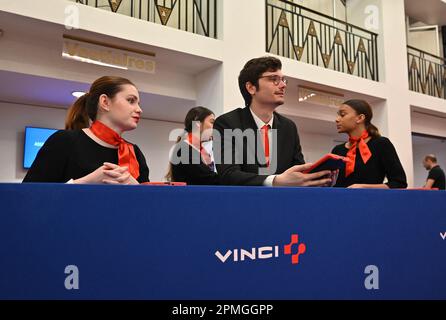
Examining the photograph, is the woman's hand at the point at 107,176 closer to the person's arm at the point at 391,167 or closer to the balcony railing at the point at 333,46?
the person's arm at the point at 391,167

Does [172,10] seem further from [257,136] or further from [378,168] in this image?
[257,136]

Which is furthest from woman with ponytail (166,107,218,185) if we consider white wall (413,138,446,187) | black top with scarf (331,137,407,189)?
white wall (413,138,446,187)

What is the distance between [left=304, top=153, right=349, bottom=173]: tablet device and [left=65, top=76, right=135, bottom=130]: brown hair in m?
0.87

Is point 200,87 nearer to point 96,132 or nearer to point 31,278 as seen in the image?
point 96,132

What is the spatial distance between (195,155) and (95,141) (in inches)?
28.3

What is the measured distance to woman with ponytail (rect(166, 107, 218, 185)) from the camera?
1.88 meters

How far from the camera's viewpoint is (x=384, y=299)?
31.8 inches

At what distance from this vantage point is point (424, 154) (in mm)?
11695

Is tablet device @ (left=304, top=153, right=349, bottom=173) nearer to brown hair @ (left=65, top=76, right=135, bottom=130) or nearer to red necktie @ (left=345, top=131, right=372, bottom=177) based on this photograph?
brown hair @ (left=65, top=76, right=135, bottom=130)

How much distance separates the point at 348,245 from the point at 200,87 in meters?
4.93

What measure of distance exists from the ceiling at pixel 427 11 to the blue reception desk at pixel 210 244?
9.07 metres

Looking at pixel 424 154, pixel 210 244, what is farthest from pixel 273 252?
pixel 424 154

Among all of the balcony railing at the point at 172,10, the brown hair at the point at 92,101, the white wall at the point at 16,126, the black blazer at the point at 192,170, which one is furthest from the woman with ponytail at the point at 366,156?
the white wall at the point at 16,126
